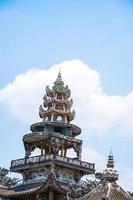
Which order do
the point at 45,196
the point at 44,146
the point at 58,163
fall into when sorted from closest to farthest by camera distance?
the point at 45,196
the point at 58,163
the point at 44,146

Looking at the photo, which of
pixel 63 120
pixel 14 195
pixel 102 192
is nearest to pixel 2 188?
pixel 14 195

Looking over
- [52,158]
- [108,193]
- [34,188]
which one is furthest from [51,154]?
[108,193]

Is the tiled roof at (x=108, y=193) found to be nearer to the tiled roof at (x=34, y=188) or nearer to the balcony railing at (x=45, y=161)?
the tiled roof at (x=34, y=188)

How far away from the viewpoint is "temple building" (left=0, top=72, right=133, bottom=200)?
49438 mm

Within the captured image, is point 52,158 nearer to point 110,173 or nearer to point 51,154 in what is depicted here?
point 51,154

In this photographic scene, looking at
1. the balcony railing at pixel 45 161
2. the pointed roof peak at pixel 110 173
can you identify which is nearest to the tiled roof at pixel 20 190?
the balcony railing at pixel 45 161

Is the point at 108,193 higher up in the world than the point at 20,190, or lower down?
lower down

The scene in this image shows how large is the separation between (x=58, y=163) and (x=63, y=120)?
6.35m

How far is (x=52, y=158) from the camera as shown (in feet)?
171

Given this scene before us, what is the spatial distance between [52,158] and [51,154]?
821 millimetres

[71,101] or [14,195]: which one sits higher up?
[71,101]

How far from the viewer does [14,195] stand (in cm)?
5100

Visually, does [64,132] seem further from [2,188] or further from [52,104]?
[2,188]

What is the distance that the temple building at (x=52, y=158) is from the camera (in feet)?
162
